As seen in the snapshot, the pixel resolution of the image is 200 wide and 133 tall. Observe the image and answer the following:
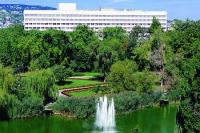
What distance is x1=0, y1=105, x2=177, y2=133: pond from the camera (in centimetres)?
4075

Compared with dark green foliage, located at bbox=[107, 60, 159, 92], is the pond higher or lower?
lower

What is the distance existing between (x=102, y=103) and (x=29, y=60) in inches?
1204

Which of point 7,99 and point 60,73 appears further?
point 60,73

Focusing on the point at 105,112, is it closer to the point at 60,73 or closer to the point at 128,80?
the point at 128,80

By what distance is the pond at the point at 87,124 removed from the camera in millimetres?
40750

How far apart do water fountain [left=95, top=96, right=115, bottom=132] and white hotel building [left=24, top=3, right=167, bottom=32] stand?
9749 centimetres

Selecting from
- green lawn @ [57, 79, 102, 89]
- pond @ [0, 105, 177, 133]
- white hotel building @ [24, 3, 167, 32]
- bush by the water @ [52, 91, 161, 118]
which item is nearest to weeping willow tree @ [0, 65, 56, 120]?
pond @ [0, 105, 177, 133]

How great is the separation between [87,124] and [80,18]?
336 feet

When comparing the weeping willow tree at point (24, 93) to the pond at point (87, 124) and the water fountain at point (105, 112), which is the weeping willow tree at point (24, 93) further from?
the water fountain at point (105, 112)

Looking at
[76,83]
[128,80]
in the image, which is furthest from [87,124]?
[76,83]

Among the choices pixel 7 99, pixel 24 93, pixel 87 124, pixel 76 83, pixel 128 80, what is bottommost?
pixel 87 124

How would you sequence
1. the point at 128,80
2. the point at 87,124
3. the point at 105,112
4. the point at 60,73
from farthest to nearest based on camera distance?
the point at 60,73
the point at 128,80
the point at 105,112
the point at 87,124

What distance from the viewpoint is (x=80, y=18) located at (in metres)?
143

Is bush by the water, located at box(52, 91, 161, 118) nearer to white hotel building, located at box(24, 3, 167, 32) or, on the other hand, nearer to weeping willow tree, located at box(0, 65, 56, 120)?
weeping willow tree, located at box(0, 65, 56, 120)
